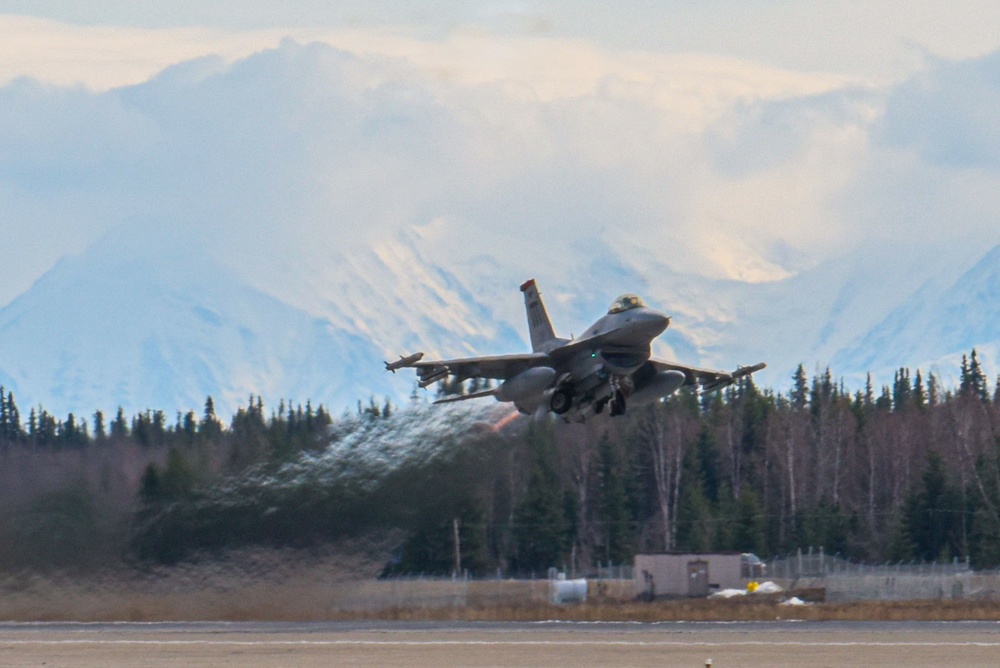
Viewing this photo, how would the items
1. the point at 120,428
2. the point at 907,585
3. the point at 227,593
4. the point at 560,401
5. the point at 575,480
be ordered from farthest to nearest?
the point at 120,428 → the point at 575,480 → the point at 907,585 → the point at 227,593 → the point at 560,401

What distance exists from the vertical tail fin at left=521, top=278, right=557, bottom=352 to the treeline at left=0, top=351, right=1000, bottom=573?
2.26 metres

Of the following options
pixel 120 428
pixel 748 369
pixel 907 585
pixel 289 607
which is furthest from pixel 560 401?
pixel 120 428

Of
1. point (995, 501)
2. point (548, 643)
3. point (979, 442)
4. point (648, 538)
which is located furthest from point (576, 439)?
point (548, 643)

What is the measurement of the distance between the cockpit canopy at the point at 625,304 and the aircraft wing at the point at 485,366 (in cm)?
294

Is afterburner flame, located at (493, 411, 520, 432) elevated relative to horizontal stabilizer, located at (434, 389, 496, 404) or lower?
lower

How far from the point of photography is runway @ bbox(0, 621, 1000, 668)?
29781mm

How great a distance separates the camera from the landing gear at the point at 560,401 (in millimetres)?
37075

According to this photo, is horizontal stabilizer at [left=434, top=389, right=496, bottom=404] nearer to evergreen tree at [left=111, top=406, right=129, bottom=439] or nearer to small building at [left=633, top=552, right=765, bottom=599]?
small building at [left=633, top=552, right=765, bottom=599]

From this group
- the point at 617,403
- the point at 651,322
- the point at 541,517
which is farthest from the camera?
the point at 541,517

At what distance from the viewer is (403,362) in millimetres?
34531

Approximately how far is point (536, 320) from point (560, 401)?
347cm

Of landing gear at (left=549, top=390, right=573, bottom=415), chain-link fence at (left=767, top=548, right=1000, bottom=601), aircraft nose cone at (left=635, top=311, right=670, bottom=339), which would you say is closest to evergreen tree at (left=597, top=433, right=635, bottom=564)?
chain-link fence at (left=767, top=548, right=1000, bottom=601)

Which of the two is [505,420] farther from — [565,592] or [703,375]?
[565,592]

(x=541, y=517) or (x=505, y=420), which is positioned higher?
(x=505, y=420)
